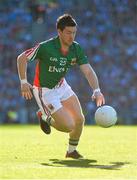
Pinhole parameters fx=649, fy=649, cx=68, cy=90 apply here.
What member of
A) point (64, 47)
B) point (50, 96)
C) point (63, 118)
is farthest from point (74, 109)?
point (64, 47)

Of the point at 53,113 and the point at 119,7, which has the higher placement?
the point at 119,7

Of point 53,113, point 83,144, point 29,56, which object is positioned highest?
point 29,56

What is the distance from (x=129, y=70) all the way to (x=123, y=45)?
1170mm

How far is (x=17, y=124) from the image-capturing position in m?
23.6

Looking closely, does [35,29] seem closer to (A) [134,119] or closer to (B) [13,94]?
(B) [13,94]

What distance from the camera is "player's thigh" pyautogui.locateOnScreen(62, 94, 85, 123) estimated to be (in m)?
10.2

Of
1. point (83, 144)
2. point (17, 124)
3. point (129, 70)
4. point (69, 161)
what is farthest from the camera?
point (129, 70)

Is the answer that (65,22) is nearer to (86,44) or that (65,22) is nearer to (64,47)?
(64,47)

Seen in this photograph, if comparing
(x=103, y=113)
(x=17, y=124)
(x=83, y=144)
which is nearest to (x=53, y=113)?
(x=103, y=113)

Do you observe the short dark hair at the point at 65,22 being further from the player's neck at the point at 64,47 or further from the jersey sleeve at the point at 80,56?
the jersey sleeve at the point at 80,56

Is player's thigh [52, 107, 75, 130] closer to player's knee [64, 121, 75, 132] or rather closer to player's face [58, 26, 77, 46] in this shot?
player's knee [64, 121, 75, 132]

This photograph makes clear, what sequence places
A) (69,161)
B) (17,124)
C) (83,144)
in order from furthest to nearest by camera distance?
(17,124), (83,144), (69,161)

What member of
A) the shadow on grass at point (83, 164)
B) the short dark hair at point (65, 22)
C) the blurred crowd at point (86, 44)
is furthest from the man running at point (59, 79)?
the blurred crowd at point (86, 44)

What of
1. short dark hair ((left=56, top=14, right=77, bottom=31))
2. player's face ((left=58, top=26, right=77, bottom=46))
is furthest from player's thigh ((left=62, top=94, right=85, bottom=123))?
short dark hair ((left=56, top=14, right=77, bottom=31))
